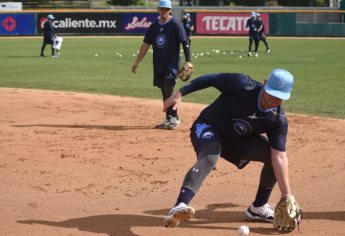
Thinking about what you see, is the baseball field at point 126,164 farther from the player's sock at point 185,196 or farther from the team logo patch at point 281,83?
the team logo patch at point 281,83

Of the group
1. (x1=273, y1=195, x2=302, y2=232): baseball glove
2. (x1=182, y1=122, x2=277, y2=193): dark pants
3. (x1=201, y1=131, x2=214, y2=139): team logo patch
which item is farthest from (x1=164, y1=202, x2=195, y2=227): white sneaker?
(x1=273, y1=195, x2=302, y2=232): baseball glove

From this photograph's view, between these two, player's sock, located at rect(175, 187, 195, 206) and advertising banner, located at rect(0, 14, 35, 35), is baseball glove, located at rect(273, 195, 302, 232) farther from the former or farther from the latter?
advertising banner, located at rect(0, 14, 35, 35)

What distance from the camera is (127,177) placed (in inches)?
328

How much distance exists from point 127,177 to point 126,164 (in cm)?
69

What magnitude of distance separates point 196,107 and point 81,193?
21.7 ft

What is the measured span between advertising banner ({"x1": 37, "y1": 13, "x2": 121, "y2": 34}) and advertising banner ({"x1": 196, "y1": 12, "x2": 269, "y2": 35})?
583cm

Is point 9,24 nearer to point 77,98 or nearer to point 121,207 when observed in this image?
point 77,98

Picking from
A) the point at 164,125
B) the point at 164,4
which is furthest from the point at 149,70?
the point at 164,4

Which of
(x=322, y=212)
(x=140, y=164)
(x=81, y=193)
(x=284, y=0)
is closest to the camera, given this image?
(x=322, y=212)

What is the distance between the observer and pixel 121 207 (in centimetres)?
704

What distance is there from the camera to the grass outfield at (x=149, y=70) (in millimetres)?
15977

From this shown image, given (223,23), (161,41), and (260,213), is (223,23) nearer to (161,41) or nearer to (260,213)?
(161,41)

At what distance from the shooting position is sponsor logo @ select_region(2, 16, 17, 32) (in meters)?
46.7

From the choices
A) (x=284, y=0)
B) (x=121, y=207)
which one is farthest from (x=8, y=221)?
(x=284, y=0)
